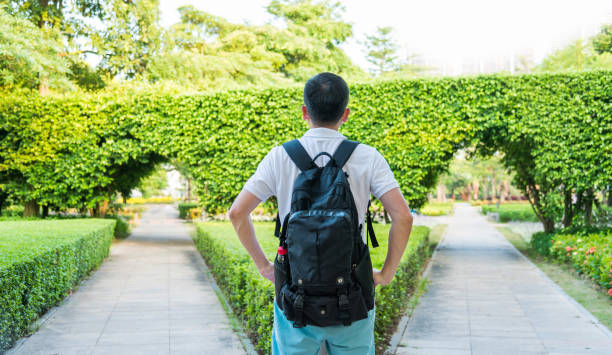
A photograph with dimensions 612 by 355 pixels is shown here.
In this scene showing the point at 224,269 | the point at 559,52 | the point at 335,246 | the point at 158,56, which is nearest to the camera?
the point at 335,246

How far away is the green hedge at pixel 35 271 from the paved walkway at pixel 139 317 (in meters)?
0.21

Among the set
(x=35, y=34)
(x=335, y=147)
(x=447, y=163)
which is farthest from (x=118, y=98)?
(x=335, y=147)

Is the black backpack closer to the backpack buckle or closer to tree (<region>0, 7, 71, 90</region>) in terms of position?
the backpack buckle

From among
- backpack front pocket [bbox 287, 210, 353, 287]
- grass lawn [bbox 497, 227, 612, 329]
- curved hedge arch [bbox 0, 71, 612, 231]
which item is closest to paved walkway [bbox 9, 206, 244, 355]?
backpack front pocket [bbox 287, 210, 353, 287]

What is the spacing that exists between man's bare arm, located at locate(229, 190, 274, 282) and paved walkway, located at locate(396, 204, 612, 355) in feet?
11.8

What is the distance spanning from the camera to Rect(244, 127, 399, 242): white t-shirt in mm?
2252

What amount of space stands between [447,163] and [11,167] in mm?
11824

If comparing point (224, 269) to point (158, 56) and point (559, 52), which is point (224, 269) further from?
point (559, 52)

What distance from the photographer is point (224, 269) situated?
349 inches

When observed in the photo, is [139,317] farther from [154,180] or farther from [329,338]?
[154,180]

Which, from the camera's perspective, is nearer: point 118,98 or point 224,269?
point 224,269

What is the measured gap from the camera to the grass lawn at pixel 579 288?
7.56 m

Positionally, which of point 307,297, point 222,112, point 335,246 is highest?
Result: point 222,112

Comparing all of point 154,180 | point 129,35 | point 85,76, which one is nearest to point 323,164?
point 129,35
